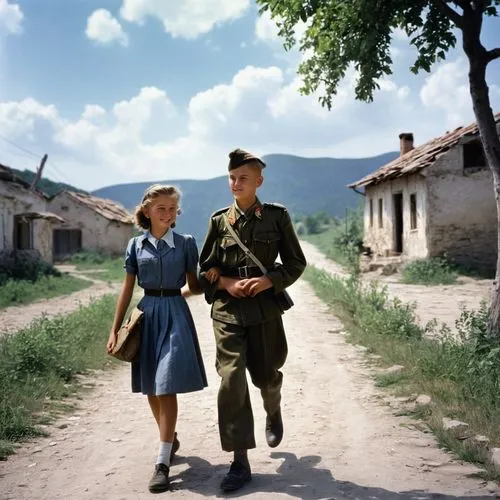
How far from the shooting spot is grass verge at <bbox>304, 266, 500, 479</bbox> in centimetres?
373

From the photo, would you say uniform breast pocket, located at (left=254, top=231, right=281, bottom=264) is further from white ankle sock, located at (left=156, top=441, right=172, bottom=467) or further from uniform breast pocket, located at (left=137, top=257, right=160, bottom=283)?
white ankle sock, located at (left=156, top=441, right=172, bottom=467)

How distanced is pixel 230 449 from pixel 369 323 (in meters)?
5.00

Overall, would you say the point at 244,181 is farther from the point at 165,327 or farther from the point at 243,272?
the point at 165,327

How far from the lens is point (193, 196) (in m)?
113

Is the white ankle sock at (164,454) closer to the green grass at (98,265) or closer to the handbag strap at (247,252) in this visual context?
the handbag strap at (247,252)

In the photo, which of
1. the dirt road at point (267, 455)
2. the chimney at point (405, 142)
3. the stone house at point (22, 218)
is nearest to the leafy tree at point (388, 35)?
the dirt road at point (267, 455)

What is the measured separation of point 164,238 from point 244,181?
64 centimetres

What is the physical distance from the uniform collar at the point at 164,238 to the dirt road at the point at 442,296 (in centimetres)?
624

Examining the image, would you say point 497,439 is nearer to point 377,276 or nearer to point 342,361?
point 342,361

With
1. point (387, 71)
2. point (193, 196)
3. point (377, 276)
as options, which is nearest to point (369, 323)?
point (387, 71)

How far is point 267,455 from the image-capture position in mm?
3609

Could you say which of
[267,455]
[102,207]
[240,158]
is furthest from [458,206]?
[102,207]

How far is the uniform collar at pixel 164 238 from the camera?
3.42 meters

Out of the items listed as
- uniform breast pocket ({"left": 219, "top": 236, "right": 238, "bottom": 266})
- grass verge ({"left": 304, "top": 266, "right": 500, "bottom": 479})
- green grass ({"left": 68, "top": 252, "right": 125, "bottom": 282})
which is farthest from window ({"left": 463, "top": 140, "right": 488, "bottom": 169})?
uniform breast pocket ({"left": 219, "top": 236, "right": 238, "bottom": 266})
